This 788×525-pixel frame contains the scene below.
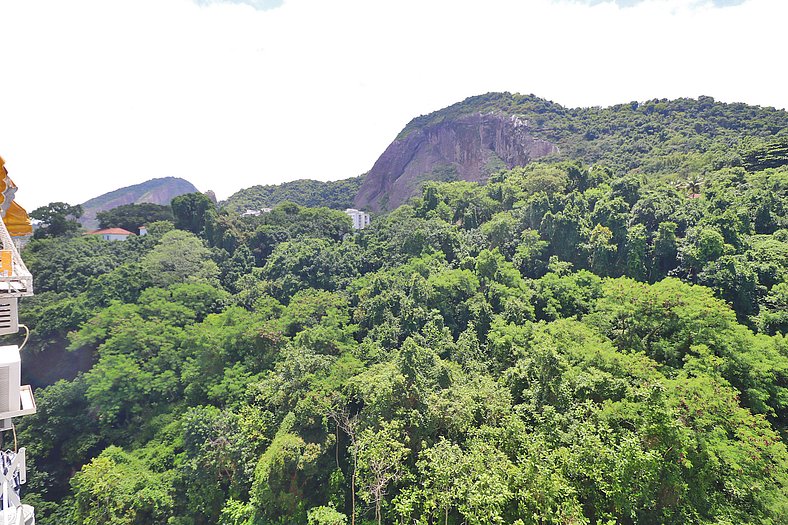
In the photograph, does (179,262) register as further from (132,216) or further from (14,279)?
(14,279)

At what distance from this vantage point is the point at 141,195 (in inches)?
3730

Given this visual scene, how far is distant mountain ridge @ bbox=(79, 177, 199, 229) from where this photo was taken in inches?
3433

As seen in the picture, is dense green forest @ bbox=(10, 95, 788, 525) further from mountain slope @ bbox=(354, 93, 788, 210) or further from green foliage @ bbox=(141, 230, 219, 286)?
mountain slope @ bbox=(354, 93, 788, 210)

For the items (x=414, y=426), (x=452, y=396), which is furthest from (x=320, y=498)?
(x=452, y=396)

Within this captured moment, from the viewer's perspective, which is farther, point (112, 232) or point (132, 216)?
point (132, 216)

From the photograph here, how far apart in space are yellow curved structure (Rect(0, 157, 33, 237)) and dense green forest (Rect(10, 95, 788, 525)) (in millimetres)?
9109

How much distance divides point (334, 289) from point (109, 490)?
16.7 metres

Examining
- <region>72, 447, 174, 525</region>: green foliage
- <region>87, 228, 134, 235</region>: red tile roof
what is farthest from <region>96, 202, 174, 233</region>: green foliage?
<region>72, 447, 174, 525</region>: green foliage

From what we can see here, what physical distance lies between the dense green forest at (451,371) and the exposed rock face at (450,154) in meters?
27.4

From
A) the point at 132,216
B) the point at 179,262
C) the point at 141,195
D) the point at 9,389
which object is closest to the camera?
the point at 9,389

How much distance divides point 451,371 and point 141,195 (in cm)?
10624

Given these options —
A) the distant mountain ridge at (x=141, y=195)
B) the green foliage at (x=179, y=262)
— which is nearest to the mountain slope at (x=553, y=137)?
the green foliage at (x=179, y=262)

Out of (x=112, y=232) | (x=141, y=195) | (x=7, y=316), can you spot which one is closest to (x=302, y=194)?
(x=141, y=195)

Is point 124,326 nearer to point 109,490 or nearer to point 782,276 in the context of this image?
point 109,490
